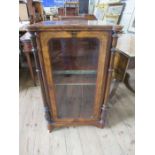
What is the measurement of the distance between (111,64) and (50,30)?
45cm

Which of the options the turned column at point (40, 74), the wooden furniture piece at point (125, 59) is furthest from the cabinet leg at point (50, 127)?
the wooden furniture piece at point (125, 59)

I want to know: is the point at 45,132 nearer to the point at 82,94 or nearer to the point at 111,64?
the point at 82,94

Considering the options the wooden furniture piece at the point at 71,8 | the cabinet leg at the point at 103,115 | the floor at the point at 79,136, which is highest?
the wooden furniture piece at the point at 71,8

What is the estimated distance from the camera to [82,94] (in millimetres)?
1266

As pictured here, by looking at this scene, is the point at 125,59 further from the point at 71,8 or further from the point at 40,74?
the point at 71,8

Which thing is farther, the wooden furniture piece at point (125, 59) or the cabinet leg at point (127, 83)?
the cabinet leg at point (127, 83)

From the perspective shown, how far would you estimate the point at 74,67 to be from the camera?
117 centimetres

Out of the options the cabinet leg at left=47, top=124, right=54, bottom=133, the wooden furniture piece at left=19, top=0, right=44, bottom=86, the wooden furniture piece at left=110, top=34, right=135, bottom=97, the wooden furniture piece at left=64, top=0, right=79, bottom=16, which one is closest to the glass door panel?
the cabinet leg at left=47, top=124, right=54, bottom=133

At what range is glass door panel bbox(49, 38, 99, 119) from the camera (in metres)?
1.01

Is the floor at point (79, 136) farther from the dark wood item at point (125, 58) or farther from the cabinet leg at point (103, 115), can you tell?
the dark wood item at point (125, 58)

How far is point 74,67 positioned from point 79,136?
2.01 ft

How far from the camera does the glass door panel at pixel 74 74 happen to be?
3.32 feet

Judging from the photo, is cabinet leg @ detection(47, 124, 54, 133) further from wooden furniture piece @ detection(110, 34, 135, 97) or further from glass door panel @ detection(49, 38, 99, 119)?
wooden furniture piece @ detection(110, 34, 135, 97)

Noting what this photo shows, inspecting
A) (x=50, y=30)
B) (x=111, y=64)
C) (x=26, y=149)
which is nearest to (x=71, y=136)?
(x=26, y=149)
